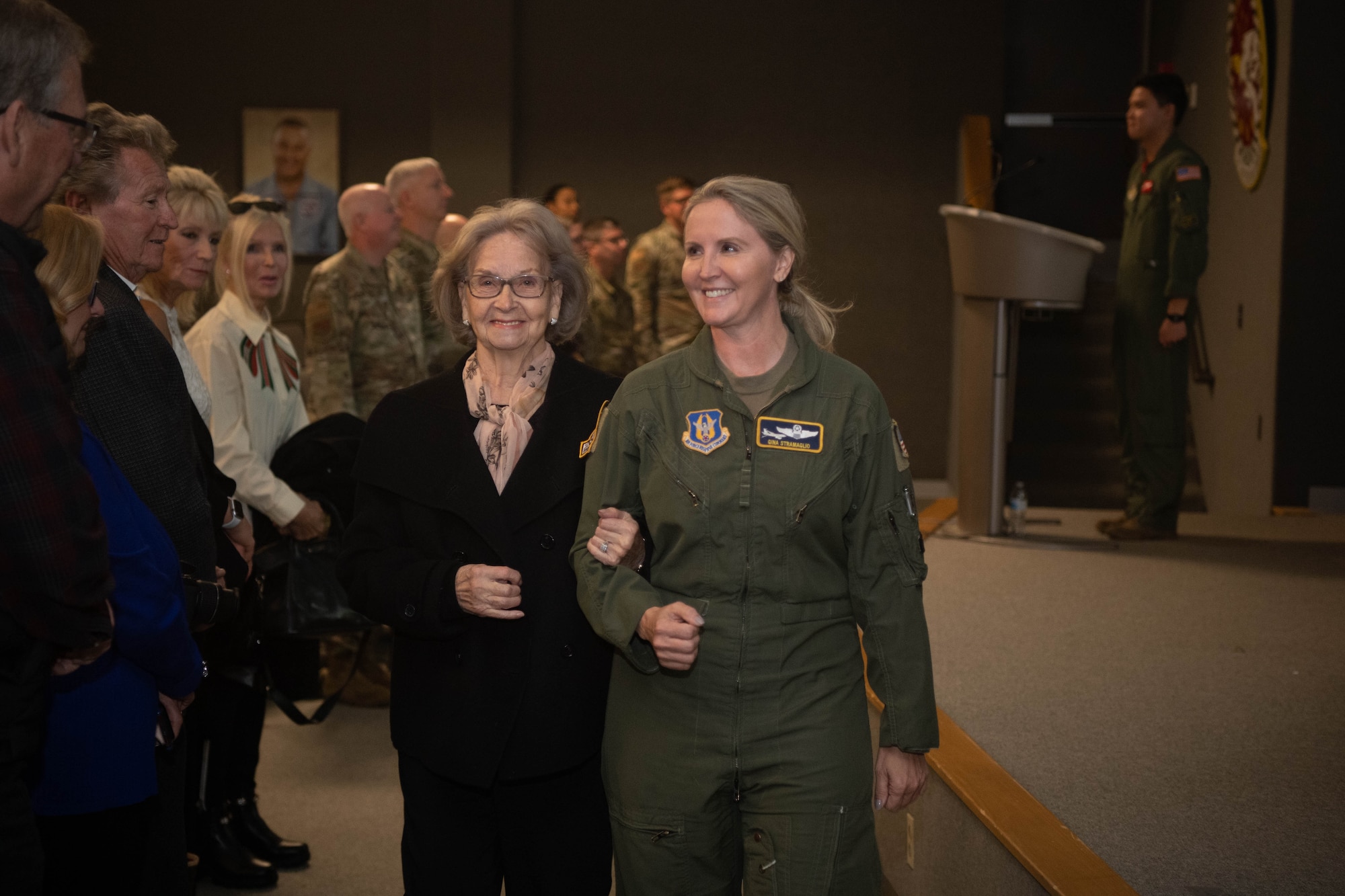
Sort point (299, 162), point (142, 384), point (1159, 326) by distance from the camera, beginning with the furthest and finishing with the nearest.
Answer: point (299, 162) < point (1159, 326) < point (142, 384)

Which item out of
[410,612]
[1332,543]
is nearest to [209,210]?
[410,612]

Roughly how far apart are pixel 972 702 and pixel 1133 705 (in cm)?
40

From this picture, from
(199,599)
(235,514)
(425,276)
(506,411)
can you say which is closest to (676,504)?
(506,411)

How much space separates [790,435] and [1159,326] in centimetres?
420

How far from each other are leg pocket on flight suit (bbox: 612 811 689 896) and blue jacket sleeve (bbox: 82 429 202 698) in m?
0.72

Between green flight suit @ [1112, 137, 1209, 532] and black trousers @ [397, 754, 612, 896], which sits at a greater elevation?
green flight suit @ [1112, 137, 1209, 532]

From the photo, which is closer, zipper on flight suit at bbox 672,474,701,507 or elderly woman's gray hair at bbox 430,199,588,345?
zipper on flight suit at bbox 672,474,701,507

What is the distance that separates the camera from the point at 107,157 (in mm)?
2180

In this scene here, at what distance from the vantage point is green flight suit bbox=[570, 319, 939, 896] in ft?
5.86

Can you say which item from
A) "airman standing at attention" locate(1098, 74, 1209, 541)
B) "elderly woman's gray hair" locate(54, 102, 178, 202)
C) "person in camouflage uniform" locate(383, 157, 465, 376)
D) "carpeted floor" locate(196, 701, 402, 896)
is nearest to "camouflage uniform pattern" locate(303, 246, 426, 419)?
"person in camouflage uniform" locate(383, 157, 465, 376)

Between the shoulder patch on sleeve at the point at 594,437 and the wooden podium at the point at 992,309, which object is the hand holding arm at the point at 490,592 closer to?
the shoulder patch on sleeve at the point at 594,437

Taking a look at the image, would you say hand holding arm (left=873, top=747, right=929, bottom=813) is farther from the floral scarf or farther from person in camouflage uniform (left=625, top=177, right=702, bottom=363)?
person in camouflage uniform (left=625, top=177, right=702, bottom=363)

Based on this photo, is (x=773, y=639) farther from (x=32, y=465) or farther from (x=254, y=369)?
(x=254, y=369)

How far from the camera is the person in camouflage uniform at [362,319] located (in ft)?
13.0
